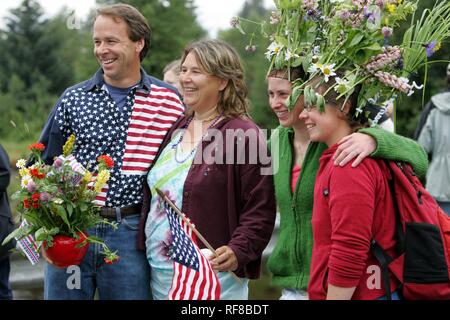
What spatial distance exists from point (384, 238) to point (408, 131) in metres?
9.61

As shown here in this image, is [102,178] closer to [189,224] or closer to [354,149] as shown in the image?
[189,224]

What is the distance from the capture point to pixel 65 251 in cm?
309

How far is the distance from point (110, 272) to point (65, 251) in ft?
1.50

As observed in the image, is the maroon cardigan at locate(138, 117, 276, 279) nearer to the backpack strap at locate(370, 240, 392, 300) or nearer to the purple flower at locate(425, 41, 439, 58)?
the backpack strap at locate(370, 240, 392, 300)

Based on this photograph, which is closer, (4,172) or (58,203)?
(58,203)

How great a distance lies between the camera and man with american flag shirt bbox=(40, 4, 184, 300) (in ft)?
11.4

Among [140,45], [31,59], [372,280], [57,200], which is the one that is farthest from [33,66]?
[372,280]

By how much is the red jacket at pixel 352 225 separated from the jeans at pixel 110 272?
117 cm

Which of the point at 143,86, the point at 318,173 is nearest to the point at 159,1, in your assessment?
the point at 143,86

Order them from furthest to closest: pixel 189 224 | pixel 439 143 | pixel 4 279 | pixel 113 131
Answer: pixel 439 143 → pixel 4 279 → pixel 113 131 → pixel 189 224

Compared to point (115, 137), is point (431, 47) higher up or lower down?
higher up

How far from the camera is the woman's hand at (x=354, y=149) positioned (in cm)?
254

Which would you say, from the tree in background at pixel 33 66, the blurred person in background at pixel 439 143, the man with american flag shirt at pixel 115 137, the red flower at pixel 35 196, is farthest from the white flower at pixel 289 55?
the tree in background at pixel 33 66

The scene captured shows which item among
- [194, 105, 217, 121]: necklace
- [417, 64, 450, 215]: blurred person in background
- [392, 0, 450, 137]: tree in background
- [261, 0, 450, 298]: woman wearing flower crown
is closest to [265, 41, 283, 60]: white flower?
[261, 0, 450, 298]: woman wearing flower crown
